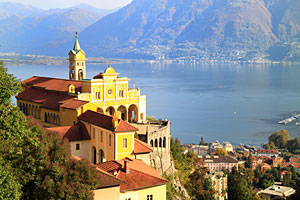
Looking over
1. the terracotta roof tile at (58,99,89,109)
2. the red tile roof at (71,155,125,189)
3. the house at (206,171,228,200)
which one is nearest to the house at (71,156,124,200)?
the red tile roof at (71,155,125,189)

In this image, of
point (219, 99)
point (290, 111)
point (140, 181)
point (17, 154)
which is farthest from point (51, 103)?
point (219, 99)

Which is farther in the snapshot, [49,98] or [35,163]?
[49,98]

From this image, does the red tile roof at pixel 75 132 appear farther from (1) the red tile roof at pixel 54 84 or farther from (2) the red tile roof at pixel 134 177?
Result: (1) the red tile roof at pixel 54 84

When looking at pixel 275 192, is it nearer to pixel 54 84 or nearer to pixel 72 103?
pixel 54 84

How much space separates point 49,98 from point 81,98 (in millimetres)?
3485

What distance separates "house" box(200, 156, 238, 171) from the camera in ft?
227

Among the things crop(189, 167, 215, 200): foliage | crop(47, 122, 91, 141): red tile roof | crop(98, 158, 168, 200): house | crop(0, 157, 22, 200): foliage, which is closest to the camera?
crop(0, 157, 22, 200): foliage

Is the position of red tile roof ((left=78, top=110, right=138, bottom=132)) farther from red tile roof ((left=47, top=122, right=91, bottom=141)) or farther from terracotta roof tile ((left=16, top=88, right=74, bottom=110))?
terracotta roof tile ((left=16, top=88, right=74, bottom=110))

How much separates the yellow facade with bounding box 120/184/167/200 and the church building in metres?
12.6

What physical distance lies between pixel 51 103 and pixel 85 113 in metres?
6.33

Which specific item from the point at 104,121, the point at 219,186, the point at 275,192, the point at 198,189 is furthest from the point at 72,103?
the point at 275,192

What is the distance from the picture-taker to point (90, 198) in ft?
48.0

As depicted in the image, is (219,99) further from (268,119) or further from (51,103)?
(51,103)

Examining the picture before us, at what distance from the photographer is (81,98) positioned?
109ft
